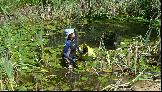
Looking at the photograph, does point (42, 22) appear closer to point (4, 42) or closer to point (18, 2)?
point (18, 2)

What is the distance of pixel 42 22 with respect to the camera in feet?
48.1

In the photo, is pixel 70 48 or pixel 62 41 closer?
pixel 70 48

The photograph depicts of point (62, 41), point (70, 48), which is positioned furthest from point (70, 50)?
point (62, 41)

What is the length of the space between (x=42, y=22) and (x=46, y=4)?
4.00 ft

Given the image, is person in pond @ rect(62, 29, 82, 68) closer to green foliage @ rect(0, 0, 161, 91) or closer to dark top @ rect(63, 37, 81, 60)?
dark top @ rect(63, 37, 81, 60)

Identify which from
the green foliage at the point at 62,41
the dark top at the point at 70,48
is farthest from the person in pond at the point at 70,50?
the green foliage at the point at 62,41

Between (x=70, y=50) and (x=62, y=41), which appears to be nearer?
(x=70, y=50)

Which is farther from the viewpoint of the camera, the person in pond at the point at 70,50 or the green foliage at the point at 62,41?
the person in pond at the point at 70,50

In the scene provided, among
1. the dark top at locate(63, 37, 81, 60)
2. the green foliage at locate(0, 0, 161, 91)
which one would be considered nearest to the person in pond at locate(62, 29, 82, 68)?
the dark top at locate(63, 37, 81, 60)

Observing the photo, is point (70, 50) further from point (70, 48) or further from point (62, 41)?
point (62, 41)

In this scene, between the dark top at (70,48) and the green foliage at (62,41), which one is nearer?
the green foliage at (62,41)

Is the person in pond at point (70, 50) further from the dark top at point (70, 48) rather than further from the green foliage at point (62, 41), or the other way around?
the green foliage at point (62, 41)

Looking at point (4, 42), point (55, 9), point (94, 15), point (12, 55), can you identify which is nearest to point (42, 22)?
point (55, 9)

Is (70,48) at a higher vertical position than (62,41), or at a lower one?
higher
